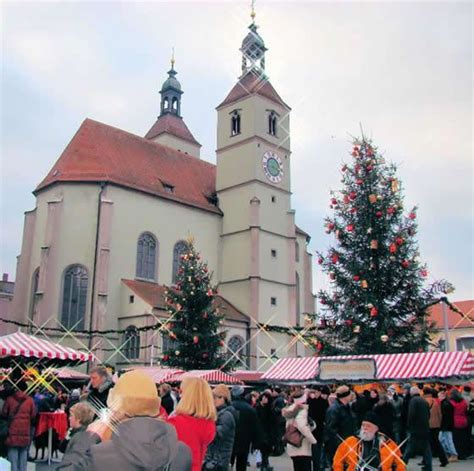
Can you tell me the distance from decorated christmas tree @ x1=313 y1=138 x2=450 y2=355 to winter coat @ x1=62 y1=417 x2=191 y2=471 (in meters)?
16.1

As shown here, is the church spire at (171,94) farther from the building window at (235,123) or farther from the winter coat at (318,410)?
→ the winter coat at (318,410)

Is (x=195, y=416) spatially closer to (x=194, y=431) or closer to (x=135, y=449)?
(x=194, y=431)

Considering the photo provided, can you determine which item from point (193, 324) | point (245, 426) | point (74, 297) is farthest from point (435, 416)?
point (74, 297)

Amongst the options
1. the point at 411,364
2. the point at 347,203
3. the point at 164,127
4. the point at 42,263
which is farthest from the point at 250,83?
the point at 411,364

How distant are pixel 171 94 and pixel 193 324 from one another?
123 ft

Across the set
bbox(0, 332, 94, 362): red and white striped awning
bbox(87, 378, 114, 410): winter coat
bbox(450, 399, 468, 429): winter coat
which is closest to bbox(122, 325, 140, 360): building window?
bbox(0, 332, 94, 362): red and white striped awning

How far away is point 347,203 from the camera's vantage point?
19828 mm

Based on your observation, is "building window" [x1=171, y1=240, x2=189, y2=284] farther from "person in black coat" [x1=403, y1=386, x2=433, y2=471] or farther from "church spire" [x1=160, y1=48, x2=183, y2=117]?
"person in black coat" [x1=403, y1=386, x2=433, y2=471]

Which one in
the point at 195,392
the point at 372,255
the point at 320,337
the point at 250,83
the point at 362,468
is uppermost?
the point at 250,83

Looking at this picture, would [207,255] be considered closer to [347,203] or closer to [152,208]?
[152,208]

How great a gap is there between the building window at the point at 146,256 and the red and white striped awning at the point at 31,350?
22.3 metres

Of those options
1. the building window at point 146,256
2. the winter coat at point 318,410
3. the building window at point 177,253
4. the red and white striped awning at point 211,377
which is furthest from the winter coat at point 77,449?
the building window at point 177,253

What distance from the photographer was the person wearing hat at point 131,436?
255cm

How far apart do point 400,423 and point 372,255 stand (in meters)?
7.20
